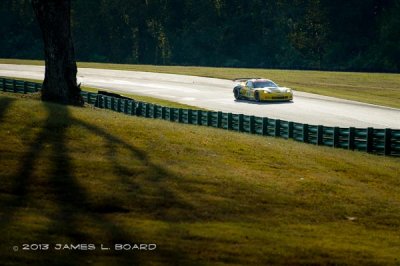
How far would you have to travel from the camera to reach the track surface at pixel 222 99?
3978 cm

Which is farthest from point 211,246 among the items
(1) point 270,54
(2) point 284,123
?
(1) point 270,54

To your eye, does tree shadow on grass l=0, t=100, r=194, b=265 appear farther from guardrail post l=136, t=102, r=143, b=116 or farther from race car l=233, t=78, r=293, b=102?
race car l=233, t=78, r=293, b=102

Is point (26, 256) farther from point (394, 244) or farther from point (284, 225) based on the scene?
point (394, 244)

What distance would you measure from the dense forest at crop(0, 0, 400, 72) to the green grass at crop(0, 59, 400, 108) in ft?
73.5

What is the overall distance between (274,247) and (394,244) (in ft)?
8.91

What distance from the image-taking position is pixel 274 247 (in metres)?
14.4

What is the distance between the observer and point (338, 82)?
213 ft

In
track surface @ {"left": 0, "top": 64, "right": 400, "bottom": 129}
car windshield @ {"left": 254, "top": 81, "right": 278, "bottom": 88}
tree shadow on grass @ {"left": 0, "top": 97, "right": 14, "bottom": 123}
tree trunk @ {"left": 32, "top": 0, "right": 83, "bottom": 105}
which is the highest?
tree trunk @ {"left": 32, "top": 0, "right": 83, "bottom": 105}

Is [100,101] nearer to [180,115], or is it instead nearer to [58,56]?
[180,115]

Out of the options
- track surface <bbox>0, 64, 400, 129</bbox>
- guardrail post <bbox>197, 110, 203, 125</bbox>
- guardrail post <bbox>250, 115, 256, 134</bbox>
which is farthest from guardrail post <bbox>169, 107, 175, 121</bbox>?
track surface <bbox>0, 64, 400, 129</bbox>

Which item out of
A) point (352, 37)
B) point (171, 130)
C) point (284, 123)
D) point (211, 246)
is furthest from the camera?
point (352, 37)

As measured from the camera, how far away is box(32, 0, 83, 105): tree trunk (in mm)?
31453

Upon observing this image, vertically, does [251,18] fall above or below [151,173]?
above

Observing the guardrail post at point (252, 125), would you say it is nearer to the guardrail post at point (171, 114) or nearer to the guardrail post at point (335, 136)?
the guardrail post at point (335, 136)
